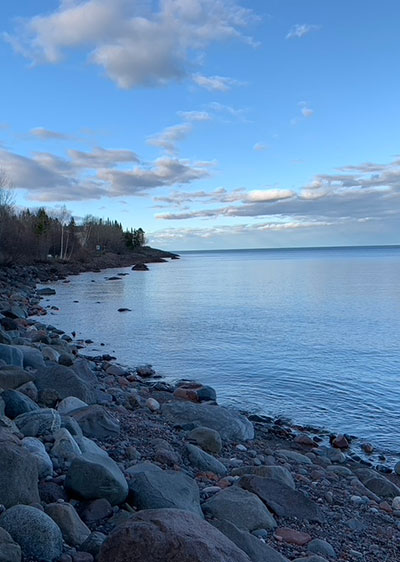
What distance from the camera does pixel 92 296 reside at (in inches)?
1415

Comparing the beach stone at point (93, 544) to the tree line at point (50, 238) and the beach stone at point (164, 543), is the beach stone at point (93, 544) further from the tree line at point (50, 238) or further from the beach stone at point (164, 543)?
the tree line at point (50, 238)

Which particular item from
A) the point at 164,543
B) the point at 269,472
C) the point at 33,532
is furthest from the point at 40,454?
the point at 269,472

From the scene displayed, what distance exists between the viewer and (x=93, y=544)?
369 centimetres

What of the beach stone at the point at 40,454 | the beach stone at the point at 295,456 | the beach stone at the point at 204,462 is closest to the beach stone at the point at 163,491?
the beach stone at the point at 40,454

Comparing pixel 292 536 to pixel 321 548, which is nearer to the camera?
pixel 321 548

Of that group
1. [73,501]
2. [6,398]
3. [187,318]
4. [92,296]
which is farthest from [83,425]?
[92,296]

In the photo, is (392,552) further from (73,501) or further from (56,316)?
(56,316)

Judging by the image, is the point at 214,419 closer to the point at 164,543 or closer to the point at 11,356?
the point at 11,356

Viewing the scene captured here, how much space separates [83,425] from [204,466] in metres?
1.61

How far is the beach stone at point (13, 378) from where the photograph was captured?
7.88 metres

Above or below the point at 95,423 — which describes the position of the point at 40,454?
above

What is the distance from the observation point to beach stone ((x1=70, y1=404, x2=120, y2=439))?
6738 millimetres

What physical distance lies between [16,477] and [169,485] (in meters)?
1.48

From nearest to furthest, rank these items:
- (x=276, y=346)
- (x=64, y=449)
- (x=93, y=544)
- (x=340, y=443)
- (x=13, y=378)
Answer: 1. (x=93, y=544)
2. (x=64, y=449)
3. (x=13, y=378)
4. (x=340, y=443)
5. (x=276, y=346)
